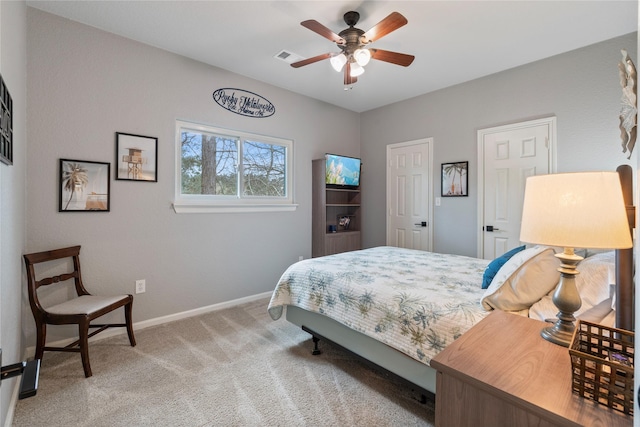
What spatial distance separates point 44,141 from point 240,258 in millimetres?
2034

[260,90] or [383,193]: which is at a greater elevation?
[260,90]

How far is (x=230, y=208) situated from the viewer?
335 cm

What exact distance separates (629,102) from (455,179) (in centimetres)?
263

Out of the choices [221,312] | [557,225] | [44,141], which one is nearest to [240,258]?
[221,312]

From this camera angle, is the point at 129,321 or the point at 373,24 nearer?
the point at 129,321

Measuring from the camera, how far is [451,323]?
57.1 inches

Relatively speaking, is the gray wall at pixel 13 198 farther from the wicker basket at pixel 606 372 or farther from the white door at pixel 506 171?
the white door at pixel 506 171

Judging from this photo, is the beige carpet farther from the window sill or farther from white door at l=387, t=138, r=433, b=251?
white door at l=387, t=138, r=433, b=251

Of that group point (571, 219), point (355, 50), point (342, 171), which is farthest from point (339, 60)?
point (342, 171)

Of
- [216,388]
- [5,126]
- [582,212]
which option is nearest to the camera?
[582,212]

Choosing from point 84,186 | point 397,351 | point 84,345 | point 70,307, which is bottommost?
point 84,345

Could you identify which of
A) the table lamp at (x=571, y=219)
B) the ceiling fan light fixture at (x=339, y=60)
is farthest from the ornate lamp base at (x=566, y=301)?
the ceiling fan light fixture at (x=339, y=60)

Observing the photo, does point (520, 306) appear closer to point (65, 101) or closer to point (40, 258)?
point (40, 258)

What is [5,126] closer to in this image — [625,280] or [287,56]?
[287,56]
